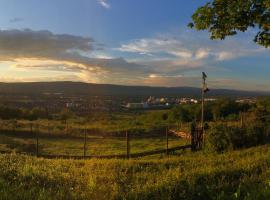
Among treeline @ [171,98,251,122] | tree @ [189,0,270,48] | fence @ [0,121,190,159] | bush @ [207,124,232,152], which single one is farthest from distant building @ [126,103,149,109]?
tree @ [189,0,270,48]

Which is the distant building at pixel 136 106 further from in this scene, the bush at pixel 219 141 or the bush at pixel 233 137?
the bush at pixel 219 141

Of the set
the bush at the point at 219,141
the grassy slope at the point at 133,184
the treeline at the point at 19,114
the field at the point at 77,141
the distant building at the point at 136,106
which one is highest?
the grassy slope at the point at 133,184

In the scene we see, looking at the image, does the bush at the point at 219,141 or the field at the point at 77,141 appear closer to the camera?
the bush at the point at 219,141

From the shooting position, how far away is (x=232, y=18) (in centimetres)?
1571

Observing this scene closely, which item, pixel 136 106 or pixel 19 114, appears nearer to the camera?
pixel 19 114

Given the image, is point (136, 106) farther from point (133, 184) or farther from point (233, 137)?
point (133, 184)

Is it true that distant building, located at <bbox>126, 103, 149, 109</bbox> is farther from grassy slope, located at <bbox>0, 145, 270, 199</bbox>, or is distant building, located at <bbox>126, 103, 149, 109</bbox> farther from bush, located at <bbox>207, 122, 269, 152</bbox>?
grassy slope, located at <bbox>0, 145, 270, 199</bbox>

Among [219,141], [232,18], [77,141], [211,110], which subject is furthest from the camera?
[211,110]

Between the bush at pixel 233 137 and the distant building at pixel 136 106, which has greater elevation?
the bush at pixel 233 137

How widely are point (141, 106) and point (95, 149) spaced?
356 feet

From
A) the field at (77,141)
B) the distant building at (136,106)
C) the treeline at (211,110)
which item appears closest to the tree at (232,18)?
the field at (77,141)

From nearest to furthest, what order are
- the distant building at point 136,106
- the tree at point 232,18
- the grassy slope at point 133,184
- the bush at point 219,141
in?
the grassy slope at point 133,184 → the tree at point 232,18 → the bush at point 219,141 → the distant building at point 136,106

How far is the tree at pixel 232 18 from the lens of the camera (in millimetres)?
15484

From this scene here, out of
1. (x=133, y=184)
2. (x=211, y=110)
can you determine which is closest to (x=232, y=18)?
(x=133, y=184)
